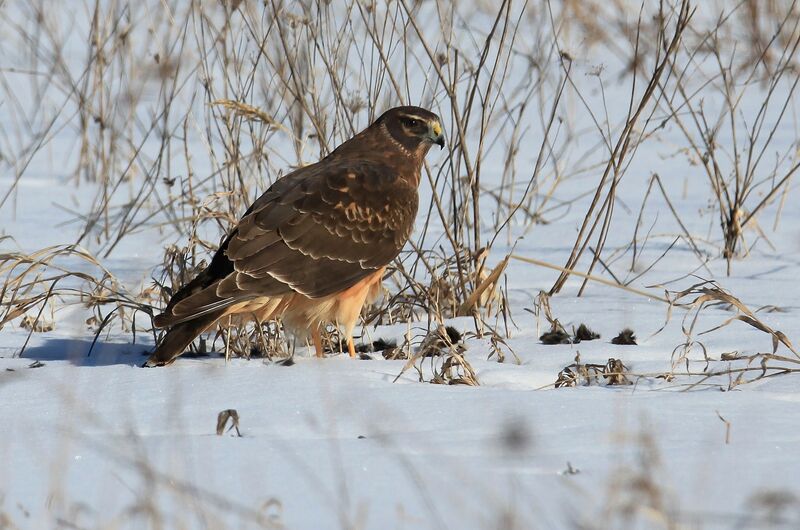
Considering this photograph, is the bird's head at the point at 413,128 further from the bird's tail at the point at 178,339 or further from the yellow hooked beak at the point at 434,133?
the bird's tail at the point at 178,339

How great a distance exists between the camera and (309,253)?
4676mm

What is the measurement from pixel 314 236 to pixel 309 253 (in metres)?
0.09

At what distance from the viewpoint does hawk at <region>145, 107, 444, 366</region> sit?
4.33 metres

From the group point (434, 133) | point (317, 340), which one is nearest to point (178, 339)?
point (317, 340)

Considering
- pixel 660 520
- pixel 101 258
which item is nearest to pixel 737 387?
pixel 660 520

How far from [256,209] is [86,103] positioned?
3079 millimetres

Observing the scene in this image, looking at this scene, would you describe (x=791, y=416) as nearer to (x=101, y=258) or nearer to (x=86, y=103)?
(x=101, y=258)

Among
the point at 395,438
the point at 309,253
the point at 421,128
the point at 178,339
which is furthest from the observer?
the point at 421,128

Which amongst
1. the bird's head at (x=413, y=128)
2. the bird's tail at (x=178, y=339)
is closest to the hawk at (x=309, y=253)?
the bird's tail at (x=178, y=339)

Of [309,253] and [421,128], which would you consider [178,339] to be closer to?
[309,253]

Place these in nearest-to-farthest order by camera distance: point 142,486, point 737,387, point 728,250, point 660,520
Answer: point 660,520, point 142,486, point 737,387, point 728,250

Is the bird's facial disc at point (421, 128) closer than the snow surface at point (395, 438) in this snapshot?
No

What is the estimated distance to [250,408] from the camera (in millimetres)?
3471

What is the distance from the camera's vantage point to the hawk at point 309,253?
170 inches
